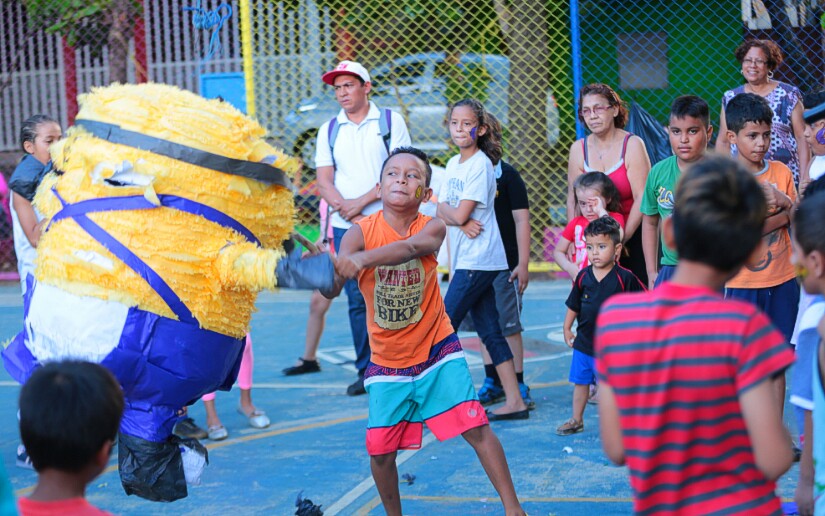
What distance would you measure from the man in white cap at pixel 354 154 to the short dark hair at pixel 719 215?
389 cm

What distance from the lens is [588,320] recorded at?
195 inches

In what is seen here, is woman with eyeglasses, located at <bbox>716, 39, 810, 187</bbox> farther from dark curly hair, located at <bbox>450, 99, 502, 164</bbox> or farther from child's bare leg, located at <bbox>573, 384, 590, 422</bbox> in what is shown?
child's bare leg, located at <bbox>573, 384, 590, 422</bbox>

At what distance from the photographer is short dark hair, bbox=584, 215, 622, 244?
4812 millimetres

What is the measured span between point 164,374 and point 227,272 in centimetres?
37

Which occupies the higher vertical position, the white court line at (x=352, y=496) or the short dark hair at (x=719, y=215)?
the short dark hair at (x=719, y=215)

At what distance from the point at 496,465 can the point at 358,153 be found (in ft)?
9.21

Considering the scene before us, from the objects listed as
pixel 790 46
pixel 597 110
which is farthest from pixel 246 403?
pixel 790 46

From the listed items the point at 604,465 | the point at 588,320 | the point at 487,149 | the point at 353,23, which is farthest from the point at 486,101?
the point at 604,465

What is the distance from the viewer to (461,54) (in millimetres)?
10500

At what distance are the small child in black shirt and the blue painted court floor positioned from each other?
9.3 inches

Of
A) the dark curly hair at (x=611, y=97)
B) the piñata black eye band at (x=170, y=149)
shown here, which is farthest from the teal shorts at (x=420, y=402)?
the dark curly hair at (x=611, y=97)

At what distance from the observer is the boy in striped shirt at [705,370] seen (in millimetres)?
1977

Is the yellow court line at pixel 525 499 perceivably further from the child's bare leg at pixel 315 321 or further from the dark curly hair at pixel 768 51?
the dark curly hair at pixel 768 51

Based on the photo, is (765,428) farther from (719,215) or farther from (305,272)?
(305,272)
